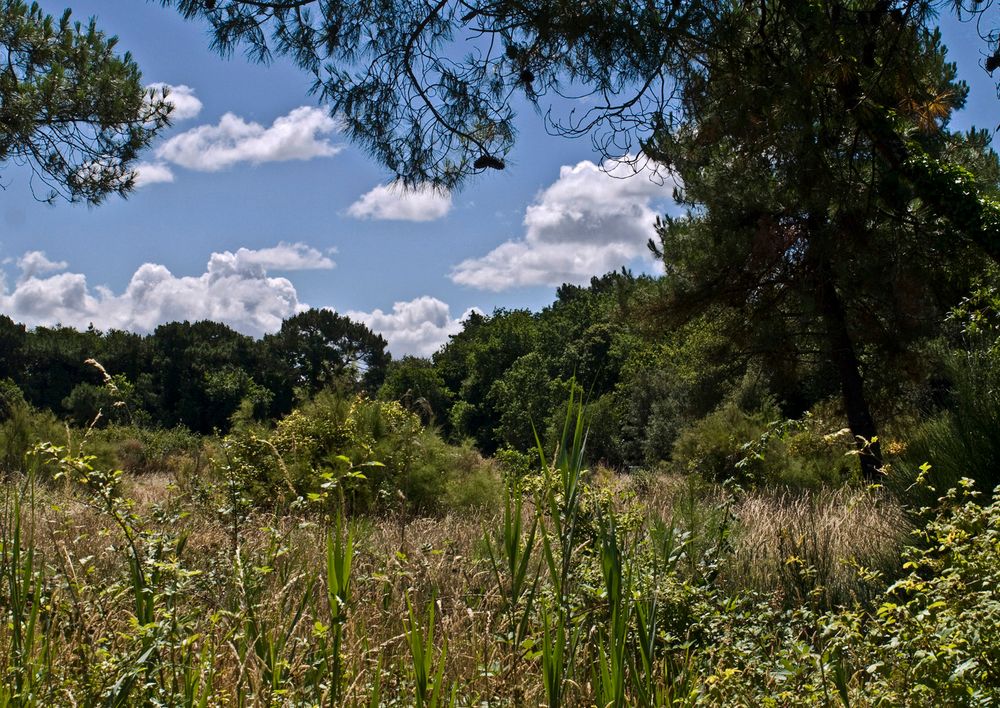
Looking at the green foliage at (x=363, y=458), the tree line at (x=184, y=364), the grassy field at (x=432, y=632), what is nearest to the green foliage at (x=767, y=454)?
the green foliage at (x=363, y=458)

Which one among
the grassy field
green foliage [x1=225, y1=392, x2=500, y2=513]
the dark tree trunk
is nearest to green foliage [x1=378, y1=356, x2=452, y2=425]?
the dark tree trunk

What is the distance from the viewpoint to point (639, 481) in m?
11.7

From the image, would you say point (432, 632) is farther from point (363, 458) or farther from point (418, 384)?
point (418, 384)

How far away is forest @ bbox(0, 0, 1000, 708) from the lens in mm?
2326

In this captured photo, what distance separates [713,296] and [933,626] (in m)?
10.6

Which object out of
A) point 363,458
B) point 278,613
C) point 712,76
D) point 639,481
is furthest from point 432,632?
point 639,481

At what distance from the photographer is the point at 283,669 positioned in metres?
2.28

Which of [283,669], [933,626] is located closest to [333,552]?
[283,669]

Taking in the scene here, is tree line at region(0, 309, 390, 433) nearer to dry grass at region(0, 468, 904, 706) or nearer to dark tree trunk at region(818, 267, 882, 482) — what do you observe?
dark tree trunk at region(818, 267, 882, 482)

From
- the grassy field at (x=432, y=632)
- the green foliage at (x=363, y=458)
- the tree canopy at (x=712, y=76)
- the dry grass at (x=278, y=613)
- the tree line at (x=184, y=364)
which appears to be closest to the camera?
the grassy field at (x=432, y=632)

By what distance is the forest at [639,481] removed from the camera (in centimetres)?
233

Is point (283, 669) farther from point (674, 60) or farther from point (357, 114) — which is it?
point (674, 60)

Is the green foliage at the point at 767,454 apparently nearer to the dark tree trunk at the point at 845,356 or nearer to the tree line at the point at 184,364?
the dark tree trunk at the point at 845,356

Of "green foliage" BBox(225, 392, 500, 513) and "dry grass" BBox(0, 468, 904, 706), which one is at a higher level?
"green foliage" BBox(225, 392, 500, 513)
